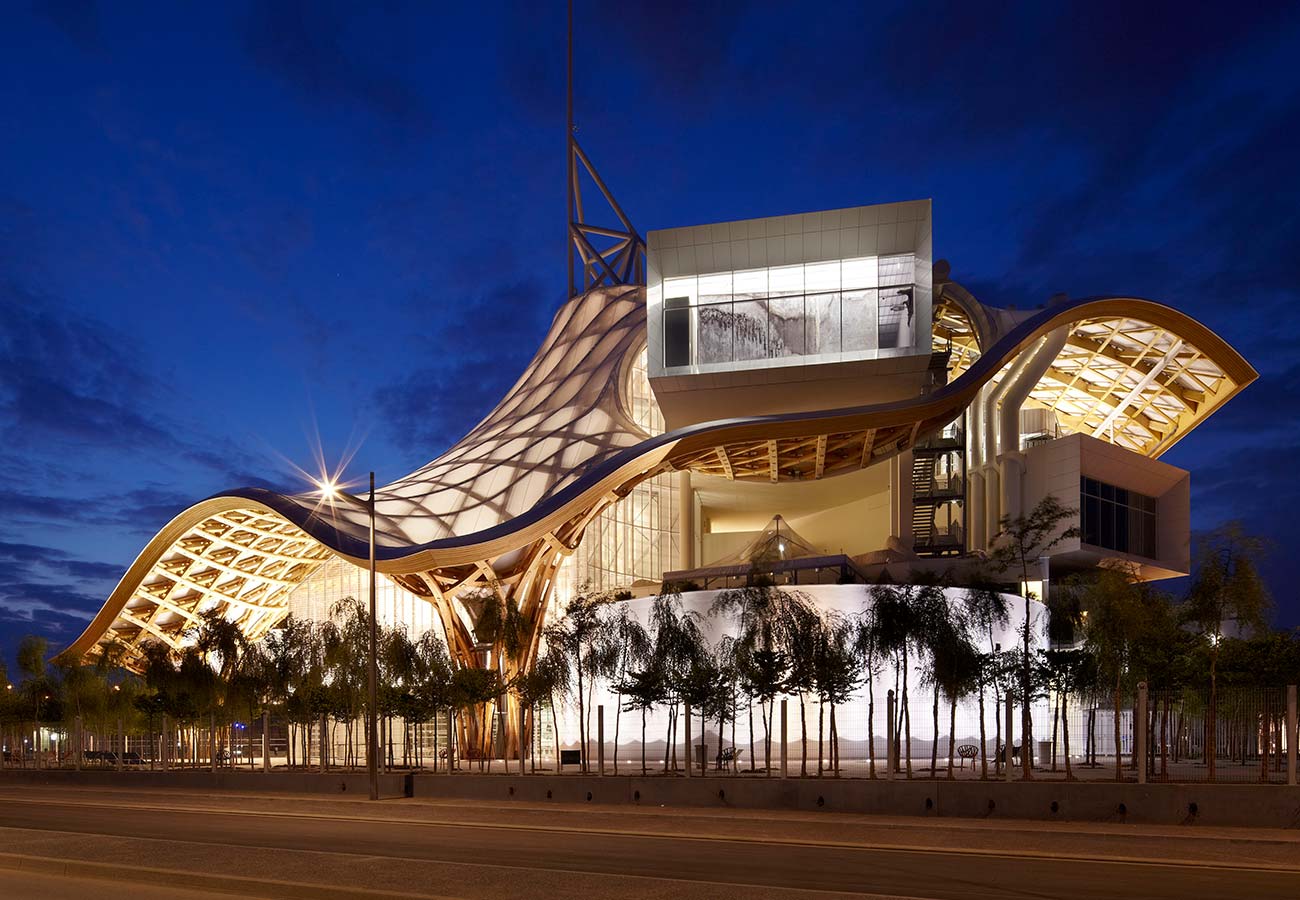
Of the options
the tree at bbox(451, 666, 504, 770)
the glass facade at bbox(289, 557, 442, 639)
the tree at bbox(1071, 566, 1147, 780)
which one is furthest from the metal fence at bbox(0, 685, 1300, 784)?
the glass facade at bbox(289, 557, 442, 639)

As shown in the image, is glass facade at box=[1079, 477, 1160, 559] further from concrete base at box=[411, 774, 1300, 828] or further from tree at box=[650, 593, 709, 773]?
concrete base at box=[411, 774, 1300, 828]

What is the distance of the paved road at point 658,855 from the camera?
1301 centimetres

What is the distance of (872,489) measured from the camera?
190 feet

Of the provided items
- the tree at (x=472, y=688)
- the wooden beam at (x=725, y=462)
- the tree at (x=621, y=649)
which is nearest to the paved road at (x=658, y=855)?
the tree at (x=621, y=649)

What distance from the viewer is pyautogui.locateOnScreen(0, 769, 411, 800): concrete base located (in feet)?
100

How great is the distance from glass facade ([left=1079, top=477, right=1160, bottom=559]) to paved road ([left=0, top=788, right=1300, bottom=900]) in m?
35.1

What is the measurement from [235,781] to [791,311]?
1058 inches

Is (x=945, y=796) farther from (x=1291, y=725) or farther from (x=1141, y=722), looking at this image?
(x=1291, y=725)

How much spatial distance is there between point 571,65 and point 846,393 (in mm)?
38001

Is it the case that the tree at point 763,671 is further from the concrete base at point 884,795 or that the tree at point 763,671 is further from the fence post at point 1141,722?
the fence post at point 1141,722

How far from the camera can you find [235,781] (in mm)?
34250

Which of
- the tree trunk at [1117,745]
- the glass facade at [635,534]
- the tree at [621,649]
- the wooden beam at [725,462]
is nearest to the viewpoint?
the tree trunk at [1117,745]

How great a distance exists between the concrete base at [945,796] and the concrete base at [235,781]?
3.28m

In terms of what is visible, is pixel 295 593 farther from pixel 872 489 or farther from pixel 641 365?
pixel 872 489
